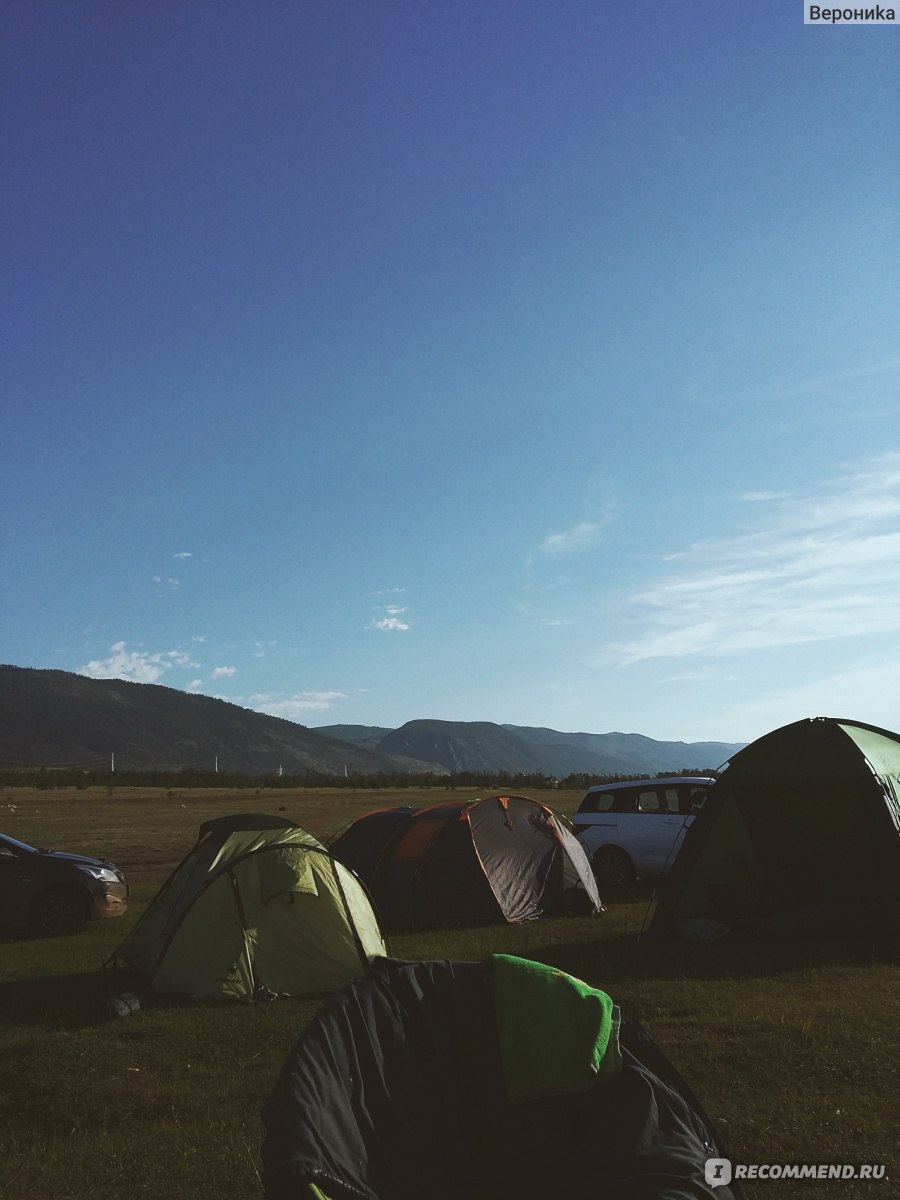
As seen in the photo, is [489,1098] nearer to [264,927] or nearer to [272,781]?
[264,927]

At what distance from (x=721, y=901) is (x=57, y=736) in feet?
569

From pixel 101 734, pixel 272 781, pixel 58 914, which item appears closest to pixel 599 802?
pixel 58 914

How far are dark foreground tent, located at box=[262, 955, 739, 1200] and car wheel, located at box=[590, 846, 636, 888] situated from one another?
1399 cm

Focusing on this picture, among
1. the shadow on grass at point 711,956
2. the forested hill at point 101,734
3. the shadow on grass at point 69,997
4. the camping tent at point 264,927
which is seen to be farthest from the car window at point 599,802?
the forested hill at point 101,734

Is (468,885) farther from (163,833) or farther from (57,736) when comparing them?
(57,736)

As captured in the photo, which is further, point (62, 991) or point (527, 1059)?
point (62, 991)

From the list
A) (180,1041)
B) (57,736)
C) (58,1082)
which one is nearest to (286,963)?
(180,1041)

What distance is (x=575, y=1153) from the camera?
13.0 feet

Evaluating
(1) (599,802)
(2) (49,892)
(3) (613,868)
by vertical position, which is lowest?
(3) (613,868)

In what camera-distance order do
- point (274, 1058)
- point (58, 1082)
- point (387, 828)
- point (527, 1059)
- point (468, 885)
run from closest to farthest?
point (527, 1059) → point (58, 1082) → point (274, 1058) → point (468, 885) → point (387, 828)

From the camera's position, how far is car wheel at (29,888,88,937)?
47.4 ft

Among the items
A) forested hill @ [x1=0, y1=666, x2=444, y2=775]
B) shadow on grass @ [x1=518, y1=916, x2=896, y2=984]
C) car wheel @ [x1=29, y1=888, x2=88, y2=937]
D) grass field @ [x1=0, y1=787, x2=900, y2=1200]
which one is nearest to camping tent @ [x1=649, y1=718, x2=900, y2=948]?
shadow on grass @ [x1=518, y1=916, x2=896, y2=984]

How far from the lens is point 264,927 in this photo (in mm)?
10406

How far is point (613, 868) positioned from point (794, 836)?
499 cm
